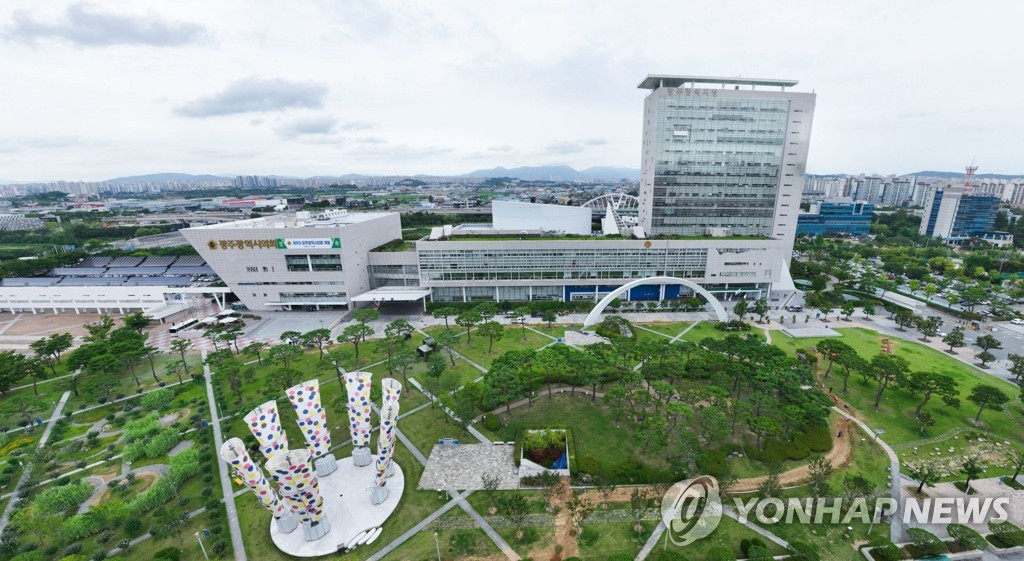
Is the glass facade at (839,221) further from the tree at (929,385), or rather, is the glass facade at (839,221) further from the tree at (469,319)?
the tree at (469,319)

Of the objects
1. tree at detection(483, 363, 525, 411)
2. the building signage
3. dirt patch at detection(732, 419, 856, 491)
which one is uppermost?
the building signage

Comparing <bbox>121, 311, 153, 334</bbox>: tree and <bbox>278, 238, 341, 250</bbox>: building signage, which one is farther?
<bbox>278, 238, 341, 250</bbox>: building signage

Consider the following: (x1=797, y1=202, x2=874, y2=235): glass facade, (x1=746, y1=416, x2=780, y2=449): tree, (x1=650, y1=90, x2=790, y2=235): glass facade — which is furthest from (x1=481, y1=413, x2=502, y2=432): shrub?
(x1=797, y1=202, x2=874, y2=235): glass facade

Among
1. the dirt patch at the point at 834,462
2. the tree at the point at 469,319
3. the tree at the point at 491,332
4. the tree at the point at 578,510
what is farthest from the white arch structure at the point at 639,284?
the tree at the point at 578,510

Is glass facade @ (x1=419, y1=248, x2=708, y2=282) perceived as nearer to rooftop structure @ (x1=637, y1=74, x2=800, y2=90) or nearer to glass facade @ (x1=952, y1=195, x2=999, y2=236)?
rooftop structure @ (x1=637, y1=74, x2=800, y2=90)

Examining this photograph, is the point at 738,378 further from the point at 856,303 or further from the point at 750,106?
the point at 750,106

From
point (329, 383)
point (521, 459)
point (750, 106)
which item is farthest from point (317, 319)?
point (750, 106)

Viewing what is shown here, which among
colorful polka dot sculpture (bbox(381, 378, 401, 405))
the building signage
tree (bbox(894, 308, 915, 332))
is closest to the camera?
colorful polka dot sculpture (bbox(381, 378, 401, 405))
